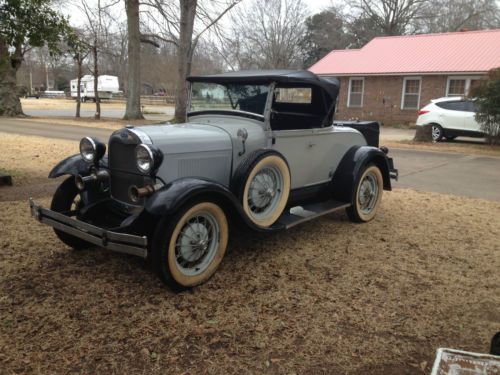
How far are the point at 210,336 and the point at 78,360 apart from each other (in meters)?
0.81

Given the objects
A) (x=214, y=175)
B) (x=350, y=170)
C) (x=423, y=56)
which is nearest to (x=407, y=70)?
(x=423, y=56)

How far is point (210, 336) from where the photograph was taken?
2.89 metres

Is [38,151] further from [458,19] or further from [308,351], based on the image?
[458,19]

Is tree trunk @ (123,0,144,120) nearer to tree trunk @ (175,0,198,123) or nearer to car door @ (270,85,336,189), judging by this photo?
tree trunk @ (175,0,198,123)

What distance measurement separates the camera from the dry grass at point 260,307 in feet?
8.72

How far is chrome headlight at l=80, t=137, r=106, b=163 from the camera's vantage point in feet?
13.2

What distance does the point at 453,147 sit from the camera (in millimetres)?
13656

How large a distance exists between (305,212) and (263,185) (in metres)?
0.82

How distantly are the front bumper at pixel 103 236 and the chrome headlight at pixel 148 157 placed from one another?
1.93ft

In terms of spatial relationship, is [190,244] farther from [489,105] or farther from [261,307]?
[489,105]

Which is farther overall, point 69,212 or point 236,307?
point 69,212

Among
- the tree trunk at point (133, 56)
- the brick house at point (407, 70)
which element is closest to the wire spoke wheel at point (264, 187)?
the tree trunk at point (133, 56)

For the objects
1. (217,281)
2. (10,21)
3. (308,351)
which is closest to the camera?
(308,351)

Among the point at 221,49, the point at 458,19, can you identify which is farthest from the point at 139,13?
the point at 458,19
